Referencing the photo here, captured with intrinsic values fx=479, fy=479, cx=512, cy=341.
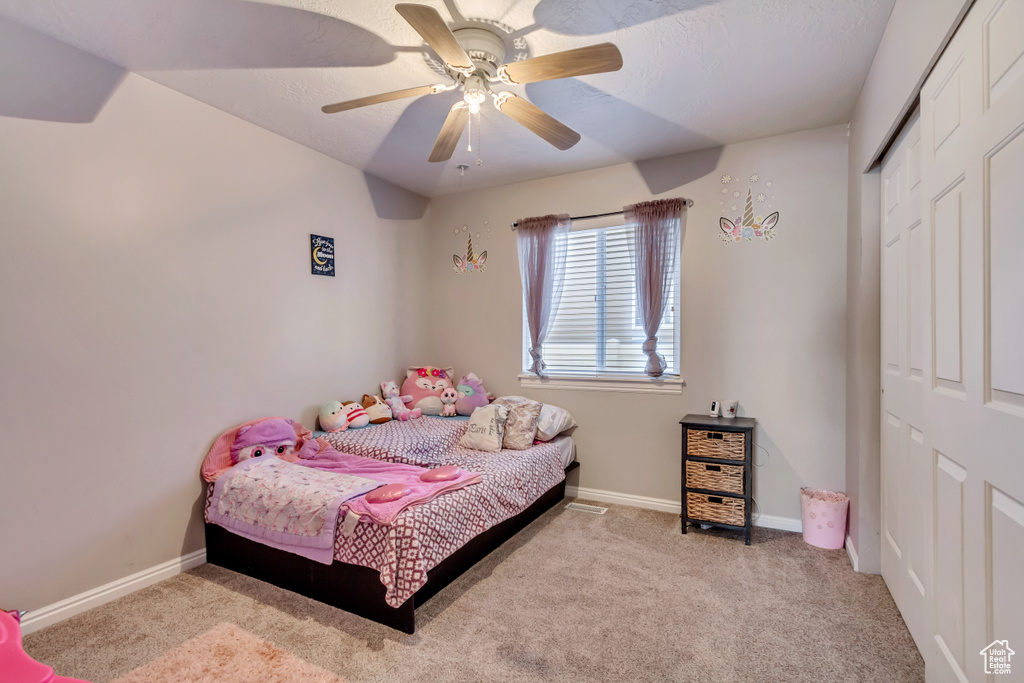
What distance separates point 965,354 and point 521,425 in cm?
238

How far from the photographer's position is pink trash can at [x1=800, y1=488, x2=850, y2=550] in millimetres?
2783

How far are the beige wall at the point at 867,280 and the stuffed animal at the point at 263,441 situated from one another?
3.26 meters

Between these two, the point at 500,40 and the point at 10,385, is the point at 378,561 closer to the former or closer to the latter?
the point at 10,385

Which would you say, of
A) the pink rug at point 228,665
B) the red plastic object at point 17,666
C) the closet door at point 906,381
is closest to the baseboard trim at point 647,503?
the closet door at point 906,381

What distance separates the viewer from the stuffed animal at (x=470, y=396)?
153 inches

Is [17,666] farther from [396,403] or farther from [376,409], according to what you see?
[396,403]

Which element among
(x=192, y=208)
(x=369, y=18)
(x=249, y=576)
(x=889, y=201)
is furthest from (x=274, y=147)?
(x=889, y=201)

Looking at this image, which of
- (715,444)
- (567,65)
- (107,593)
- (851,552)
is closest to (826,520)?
(851,552)

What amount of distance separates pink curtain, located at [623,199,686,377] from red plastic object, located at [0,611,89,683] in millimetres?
3271

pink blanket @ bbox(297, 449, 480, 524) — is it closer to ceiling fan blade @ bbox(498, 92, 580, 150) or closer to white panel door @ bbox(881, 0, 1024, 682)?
ceiling fan blade @ bbox(498, 92, 580, 150)

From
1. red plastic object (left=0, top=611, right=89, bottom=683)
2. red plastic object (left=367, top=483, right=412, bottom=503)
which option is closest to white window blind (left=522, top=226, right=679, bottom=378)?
red plastic object (left=367, top=483, right=412, bottom=503)

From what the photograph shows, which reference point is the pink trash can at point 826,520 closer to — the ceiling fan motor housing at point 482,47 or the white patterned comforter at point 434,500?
the white patterned comforter at point 434,500

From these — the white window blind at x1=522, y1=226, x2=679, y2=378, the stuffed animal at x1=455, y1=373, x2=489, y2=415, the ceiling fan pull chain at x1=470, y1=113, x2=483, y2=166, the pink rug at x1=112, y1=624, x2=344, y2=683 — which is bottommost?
the pink rug at x1=112, y1=624, x2=344, y2=683

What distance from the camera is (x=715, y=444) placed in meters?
2.97
